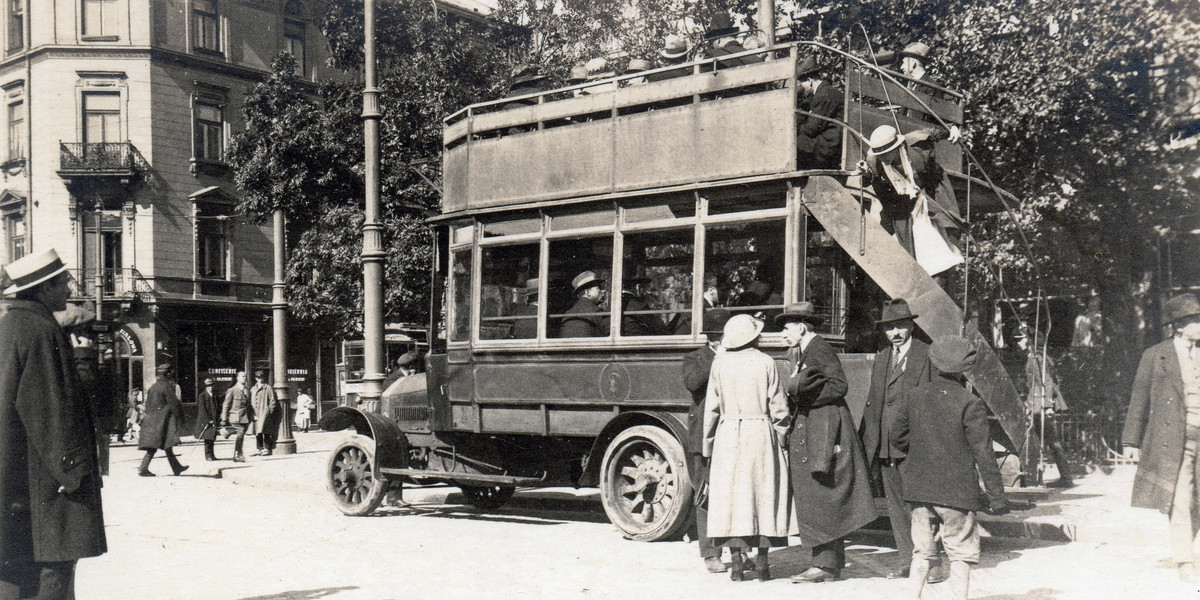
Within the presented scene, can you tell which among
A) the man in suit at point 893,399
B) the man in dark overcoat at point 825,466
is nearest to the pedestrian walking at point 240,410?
the man in dark overcoat at point 825,466

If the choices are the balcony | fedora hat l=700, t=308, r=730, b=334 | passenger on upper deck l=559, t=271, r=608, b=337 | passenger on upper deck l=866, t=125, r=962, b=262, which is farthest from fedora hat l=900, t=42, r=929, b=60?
the balcony

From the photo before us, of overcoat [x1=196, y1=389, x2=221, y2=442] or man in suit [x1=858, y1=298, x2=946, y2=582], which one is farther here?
overcoat [x1=196, y1=389, x2=221, y2=442]

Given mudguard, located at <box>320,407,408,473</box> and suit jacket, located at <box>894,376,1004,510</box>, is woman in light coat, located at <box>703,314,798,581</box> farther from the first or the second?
mudguard, located at <box>320,407,408,473</box>

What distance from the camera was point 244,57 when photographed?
115 ft

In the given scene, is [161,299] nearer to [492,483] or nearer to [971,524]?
[492,483]

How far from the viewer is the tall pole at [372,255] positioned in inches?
501

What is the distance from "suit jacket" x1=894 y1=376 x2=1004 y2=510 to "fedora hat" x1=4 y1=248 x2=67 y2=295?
4.40 meters

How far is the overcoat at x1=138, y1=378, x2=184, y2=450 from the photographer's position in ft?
52.4

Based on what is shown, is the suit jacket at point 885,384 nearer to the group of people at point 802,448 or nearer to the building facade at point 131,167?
the group of people at point 802,448

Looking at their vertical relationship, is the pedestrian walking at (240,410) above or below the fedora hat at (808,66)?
below

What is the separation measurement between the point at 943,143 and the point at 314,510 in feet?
24.6

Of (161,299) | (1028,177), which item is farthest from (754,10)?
(161,299)

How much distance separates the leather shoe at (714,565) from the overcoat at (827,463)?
0.68m

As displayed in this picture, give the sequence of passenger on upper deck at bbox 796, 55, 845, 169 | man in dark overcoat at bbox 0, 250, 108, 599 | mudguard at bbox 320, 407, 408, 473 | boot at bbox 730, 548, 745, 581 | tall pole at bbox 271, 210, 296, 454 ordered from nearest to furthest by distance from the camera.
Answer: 1. man in dark overcoat at bbox 0, 250, 108, 599
2. boot at bbox 730, 548, 745, 581
3. passenger on upper deck at bbox 796, 55, 845, 169
4. mudguard at bbox 320, 407, 408, 473
5. tall pole at bbox 271, 210, 296, 454
